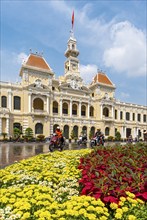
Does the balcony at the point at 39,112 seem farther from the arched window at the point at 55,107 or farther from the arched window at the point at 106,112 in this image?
the arched window at the point at 106,112

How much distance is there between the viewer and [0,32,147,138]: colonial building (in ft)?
116

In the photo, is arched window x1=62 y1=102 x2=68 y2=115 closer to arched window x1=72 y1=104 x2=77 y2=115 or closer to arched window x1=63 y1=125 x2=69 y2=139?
arched window x1=72 y1=104 x2=77 y2=115

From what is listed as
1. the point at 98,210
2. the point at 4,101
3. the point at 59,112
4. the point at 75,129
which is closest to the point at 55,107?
the point at 59,112

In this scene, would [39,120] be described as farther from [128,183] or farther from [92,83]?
[128,183]

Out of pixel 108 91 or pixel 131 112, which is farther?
pixel 131 112

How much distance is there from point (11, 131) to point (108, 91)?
25730 mm

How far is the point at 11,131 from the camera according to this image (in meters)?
34.4

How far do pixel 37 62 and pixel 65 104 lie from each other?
10.9 metres

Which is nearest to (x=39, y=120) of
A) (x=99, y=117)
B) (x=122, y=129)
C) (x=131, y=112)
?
(x=99, y=117)

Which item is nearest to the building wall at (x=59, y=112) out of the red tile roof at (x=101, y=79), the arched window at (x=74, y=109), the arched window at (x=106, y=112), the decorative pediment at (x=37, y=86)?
the decorative pediment at (x=37, y=86)

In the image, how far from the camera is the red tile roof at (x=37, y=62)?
38525 mm

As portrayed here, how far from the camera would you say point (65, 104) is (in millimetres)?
43062

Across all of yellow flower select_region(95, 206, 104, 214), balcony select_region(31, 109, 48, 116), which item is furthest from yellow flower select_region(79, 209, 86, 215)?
balcony select_region(31, 109, 48, 116)

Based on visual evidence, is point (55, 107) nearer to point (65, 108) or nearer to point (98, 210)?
point (65, 108)
